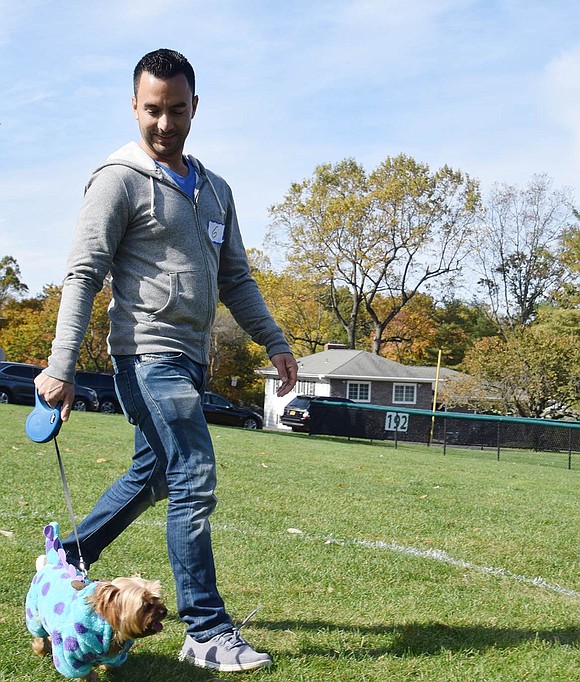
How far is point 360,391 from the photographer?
1917 inches

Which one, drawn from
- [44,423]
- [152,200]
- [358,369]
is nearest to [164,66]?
[152,200]

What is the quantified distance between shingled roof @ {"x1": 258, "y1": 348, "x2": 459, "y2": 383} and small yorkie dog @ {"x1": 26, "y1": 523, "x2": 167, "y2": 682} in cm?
4365

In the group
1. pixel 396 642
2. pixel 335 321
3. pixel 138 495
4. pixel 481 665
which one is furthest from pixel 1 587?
pixel 335 321

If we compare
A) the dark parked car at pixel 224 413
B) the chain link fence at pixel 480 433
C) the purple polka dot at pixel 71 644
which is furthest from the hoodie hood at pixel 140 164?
the dark parked car at pixel 224 413

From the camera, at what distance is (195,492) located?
314 cm

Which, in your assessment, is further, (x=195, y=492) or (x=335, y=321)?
(x=335, y=321)

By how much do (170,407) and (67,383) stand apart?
0.39 metres

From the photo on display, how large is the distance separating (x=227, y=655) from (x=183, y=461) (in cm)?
72

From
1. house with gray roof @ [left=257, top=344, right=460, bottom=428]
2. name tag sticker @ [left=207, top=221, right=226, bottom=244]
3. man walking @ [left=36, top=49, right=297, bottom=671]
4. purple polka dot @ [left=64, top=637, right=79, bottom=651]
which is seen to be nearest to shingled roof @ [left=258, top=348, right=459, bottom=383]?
house with gray roof @ [left=257, top=344, right=460, bottom=428]

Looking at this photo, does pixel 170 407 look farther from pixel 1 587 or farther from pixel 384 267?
pixel 384 267

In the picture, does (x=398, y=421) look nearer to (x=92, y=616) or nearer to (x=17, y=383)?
(x=17, y=383)

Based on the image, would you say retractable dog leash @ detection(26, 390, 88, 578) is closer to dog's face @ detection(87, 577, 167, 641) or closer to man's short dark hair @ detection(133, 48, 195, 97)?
dog's face @ detection(87, 577, 167, 641)

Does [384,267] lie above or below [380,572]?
above

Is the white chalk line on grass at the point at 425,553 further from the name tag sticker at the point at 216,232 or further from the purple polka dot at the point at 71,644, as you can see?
the purple polka dot at the point at 71,644
